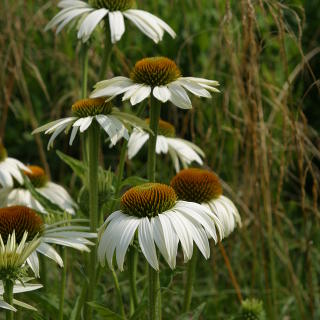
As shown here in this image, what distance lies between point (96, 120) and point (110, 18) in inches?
14.3

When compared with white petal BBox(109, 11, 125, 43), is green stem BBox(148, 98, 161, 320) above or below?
below

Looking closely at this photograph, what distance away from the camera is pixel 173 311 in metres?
1.74

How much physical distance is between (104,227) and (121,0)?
0.68 metres

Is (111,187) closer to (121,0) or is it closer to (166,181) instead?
(121,0)

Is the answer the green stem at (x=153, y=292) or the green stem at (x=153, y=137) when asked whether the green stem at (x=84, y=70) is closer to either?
the green stem at (x=153, y=137)

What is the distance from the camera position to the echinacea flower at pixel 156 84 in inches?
46.0

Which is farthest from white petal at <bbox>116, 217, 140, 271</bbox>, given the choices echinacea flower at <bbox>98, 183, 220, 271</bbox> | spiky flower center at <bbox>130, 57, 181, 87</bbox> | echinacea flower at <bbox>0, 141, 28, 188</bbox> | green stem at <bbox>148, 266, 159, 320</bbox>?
echinacea flower at <bbox>0, 141, 28, 188</bbox>

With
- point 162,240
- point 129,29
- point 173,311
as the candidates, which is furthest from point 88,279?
point 129,29

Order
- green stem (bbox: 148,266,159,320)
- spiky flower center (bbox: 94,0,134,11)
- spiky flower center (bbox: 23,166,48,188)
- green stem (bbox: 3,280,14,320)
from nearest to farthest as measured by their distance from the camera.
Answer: green stem (bbox: 3,280,14,320)
green stem (bbox: 148,266,159,320)
spiky flower center (bbox: 94,0,134,11)
spiky flower center (bbox: 23,166,48,188)

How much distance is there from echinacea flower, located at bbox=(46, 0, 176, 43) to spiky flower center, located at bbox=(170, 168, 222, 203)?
32 cm

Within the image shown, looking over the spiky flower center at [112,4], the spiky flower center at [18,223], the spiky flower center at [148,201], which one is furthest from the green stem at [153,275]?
the spiky flower center at [112,4]

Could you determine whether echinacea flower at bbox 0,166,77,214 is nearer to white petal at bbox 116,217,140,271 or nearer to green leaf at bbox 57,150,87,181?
green leaf at bbox 57,150,87,181

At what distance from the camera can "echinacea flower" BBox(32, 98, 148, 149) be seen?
1.16 m

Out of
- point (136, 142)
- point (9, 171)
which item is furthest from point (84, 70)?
point (9, 171)
